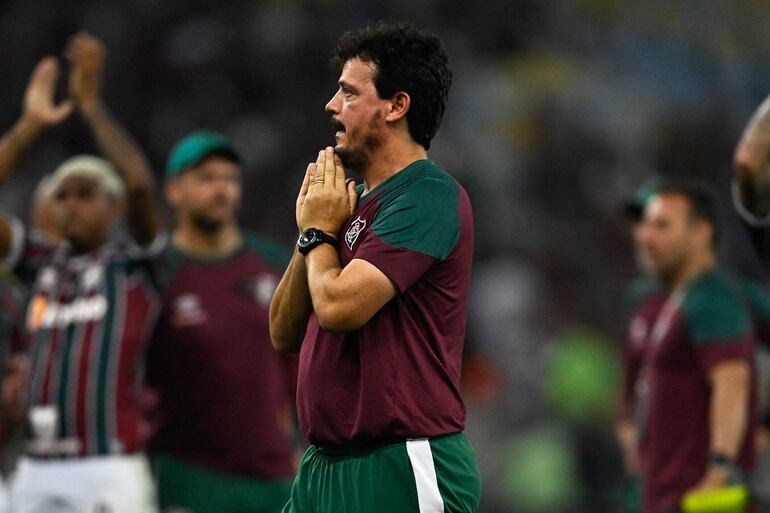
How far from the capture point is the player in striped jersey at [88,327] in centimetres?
707

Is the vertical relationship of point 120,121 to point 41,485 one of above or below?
above

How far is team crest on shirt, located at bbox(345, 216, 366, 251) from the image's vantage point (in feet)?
13.9

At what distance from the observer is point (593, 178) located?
527 inches

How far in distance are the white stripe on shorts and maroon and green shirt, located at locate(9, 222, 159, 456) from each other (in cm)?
334

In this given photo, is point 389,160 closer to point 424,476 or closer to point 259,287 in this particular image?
→ point 424,476

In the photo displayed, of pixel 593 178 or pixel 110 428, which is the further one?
pixel 593 178

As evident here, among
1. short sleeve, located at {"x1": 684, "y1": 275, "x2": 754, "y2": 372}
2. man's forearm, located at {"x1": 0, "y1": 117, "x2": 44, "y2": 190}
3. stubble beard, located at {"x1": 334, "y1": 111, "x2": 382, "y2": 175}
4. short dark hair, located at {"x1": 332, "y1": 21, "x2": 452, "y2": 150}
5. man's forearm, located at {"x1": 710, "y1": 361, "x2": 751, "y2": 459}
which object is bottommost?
man's forearm, located at {"x1": 710, "y1": 361, "x2": 751, "y2": 459}

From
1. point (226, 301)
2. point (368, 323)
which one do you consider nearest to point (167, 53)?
point (226, 301)

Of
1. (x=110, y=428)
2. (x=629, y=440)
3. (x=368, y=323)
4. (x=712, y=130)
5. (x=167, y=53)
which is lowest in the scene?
(x=629, y=440)

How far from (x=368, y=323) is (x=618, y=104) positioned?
1036cm

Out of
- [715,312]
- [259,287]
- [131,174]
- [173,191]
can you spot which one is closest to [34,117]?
[131,174]

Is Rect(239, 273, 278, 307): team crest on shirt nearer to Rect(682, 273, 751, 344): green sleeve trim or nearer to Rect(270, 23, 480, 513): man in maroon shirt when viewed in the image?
Rect(682, 273, 751, 344): green sleeve trim

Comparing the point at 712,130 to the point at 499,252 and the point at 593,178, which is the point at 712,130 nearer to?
the point at 593,178

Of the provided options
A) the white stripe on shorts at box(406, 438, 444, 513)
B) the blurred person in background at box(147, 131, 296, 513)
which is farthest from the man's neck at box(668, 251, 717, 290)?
the white stripe on shorts at box(406, 438, 444, 513)
